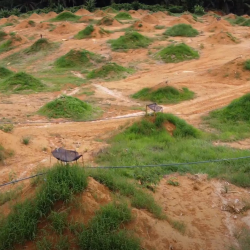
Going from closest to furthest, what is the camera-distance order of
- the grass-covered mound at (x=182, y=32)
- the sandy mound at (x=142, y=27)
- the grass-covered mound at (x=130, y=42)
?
the grass-covered mound at (x=130, y=42) → the grass-covered mound at (x=182, y=32) → the sandy mound at (x=142, y=27)

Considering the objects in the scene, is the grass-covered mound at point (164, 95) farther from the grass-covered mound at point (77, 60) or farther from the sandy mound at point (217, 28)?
the sandy mound at point (217, 28)

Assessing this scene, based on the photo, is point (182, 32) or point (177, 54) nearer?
point (177, 54)

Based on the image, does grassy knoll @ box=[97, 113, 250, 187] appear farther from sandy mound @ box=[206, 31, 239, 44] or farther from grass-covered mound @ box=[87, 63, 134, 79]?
sandy mound @ box=[206, 31, 239, 44]

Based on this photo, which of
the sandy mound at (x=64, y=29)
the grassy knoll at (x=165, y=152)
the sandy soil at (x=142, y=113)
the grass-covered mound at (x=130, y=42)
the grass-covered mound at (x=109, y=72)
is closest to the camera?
the sandy soil at (x=142, y=113)

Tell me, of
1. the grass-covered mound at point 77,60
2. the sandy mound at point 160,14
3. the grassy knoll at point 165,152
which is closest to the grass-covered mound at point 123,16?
the sandy mound at point 160,14

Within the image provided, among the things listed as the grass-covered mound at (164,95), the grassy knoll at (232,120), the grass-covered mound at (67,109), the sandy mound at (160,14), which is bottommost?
the sandy mound at (160,14)

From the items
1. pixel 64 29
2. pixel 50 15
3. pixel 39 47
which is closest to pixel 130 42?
pixel 39 47

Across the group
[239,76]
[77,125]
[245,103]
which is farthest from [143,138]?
[239,76]

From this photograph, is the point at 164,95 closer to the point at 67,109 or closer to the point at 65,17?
the point at 67,109
